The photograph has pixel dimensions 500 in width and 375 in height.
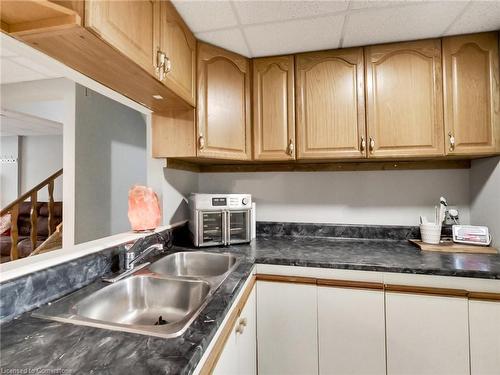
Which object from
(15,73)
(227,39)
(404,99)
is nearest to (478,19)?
(404,99)

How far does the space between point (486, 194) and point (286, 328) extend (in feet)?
4.81

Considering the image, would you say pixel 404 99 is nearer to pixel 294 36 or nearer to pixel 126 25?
pixel 294 36

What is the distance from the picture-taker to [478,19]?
132 cm

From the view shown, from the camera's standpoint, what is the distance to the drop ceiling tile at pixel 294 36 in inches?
53.9

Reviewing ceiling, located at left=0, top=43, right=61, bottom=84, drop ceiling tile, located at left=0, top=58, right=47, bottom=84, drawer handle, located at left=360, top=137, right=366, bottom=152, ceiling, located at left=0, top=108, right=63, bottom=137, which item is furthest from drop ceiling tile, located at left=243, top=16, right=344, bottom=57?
ceiling, located at left=0, top=108, right=63, bottom=137

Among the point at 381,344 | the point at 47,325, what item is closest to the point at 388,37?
the point at 381,344

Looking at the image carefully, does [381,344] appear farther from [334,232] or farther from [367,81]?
[367,81]

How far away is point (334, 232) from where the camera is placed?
190cm

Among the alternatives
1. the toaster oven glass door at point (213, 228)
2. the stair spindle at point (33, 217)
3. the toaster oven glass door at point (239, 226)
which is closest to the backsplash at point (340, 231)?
the toaster oven glass door at point (239, 226)

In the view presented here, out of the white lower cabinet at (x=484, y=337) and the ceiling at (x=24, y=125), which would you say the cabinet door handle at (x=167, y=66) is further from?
the ceiling at (x=24, y=125)

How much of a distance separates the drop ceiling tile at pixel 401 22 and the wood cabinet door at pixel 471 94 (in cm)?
19

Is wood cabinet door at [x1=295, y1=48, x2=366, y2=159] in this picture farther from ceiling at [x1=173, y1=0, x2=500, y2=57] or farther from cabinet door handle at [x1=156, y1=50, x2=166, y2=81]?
cabinet door handle at [x1=156, y1=50, x2=166, y2=81]

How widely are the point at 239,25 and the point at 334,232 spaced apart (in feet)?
4.99

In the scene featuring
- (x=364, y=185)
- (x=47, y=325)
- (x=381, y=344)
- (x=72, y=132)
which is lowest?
(x=381, y=344)
